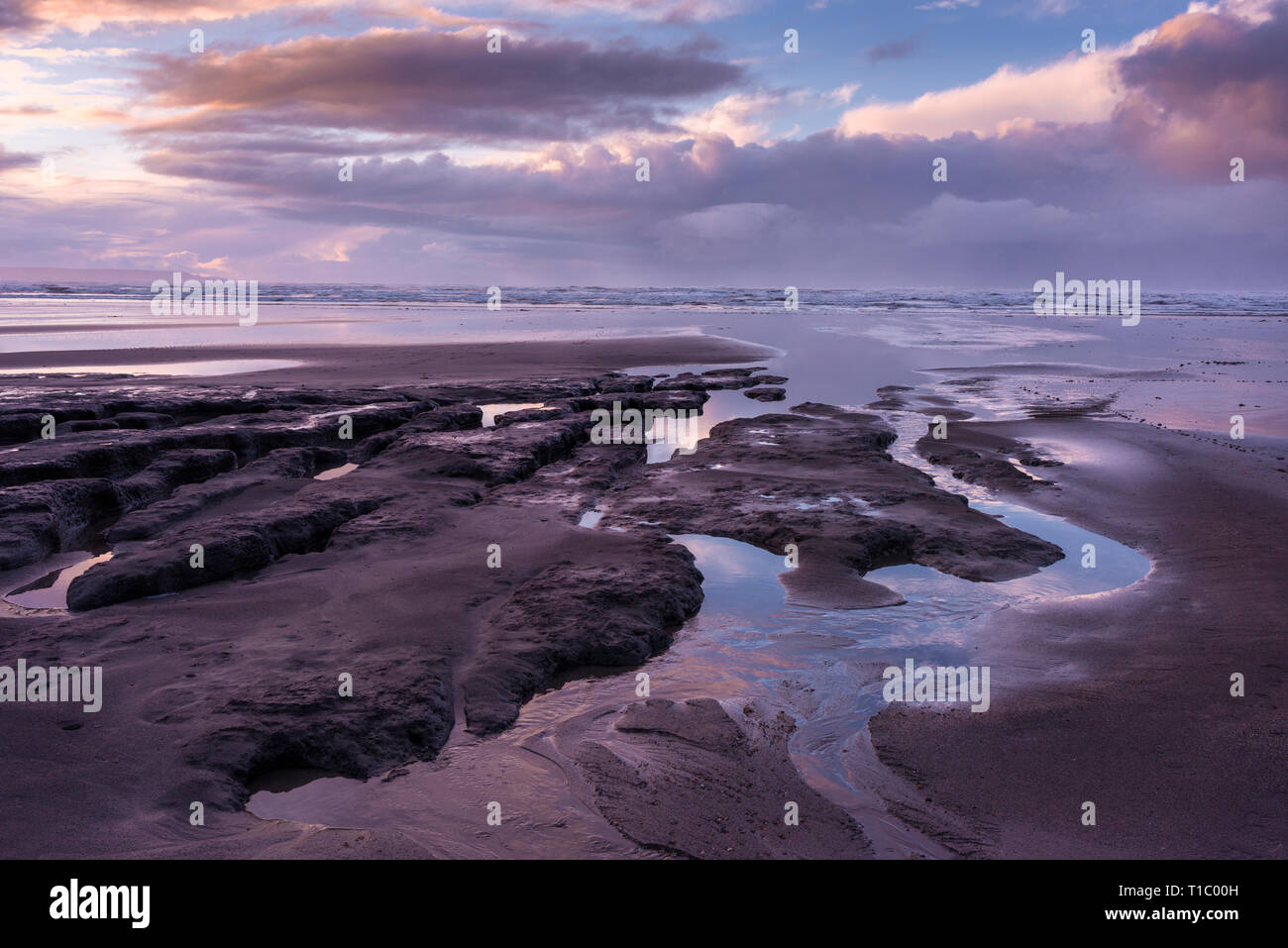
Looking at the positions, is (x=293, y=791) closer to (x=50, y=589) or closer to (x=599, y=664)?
(x=599, y=664)

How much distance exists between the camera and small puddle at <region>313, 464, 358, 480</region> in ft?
31.8

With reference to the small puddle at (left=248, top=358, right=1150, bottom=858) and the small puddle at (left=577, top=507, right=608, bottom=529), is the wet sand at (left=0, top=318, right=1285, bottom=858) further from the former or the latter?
the small puddle at (left=577, top=507, right=608, bottom=529)

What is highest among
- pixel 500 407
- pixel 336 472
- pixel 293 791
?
pixel 500 407

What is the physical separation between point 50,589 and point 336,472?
3.90 metres

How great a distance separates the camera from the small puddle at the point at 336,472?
382 inches

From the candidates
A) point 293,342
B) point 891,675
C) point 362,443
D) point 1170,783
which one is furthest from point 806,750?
point 293,342

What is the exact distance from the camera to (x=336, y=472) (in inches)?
393

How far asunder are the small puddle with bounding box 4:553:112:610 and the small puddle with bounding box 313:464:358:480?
9.54 ft

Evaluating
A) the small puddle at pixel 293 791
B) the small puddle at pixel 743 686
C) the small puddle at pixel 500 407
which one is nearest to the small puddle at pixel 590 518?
the small puddle at pixel 743 686

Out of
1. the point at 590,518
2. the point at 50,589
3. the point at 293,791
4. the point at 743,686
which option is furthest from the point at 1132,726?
the point at 50,589

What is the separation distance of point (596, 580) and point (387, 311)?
4049 cm

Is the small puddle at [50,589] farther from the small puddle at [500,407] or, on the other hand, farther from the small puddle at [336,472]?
the small puddle at [500,407]

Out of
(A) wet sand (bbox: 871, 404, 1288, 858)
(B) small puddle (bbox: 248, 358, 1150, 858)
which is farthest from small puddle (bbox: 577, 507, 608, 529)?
(A) wet sand (bbox: 871, 404, 1288, 858)

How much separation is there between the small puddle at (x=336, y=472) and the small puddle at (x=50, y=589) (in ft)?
9.54
